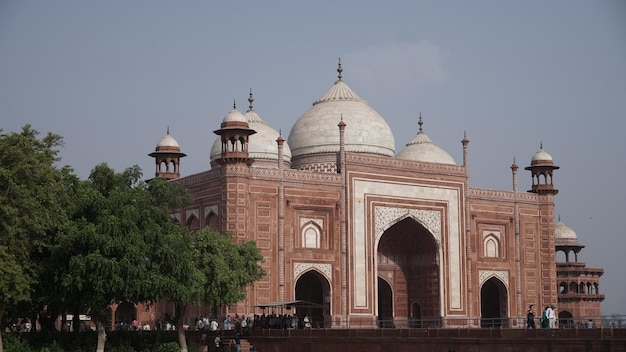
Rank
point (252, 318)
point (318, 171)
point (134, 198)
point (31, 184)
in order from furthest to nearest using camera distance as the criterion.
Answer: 1. point (318, 171)
2. point (252, 318)
3. point (134, 198)
4. point (31, 184)

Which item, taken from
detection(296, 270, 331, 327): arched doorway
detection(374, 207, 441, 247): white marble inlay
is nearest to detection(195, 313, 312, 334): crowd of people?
detection(296, 270, 331, 327): arched doorway

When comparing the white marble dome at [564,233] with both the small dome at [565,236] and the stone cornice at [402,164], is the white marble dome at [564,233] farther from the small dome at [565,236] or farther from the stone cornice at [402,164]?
the stone cornice at [402,164]

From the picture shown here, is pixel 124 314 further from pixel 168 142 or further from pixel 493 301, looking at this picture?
pixel 493 301

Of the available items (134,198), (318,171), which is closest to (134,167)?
(134,198)

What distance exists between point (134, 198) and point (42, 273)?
2585mm

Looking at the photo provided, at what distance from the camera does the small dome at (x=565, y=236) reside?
43969 millimetres

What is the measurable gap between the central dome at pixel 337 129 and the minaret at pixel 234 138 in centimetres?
441

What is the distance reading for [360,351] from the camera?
78.7 ft

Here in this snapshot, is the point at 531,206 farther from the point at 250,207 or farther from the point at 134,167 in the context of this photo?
the point at 134,167

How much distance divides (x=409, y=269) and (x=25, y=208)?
16810mm

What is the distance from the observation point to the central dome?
34.6 m

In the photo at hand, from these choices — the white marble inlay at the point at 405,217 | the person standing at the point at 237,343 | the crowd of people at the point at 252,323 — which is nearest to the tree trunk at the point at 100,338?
the person standing at the point at 237,343

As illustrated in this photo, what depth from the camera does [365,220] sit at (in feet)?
106

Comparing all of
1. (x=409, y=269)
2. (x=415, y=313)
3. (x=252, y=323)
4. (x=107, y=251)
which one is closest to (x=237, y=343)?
(x=252, y=323)
